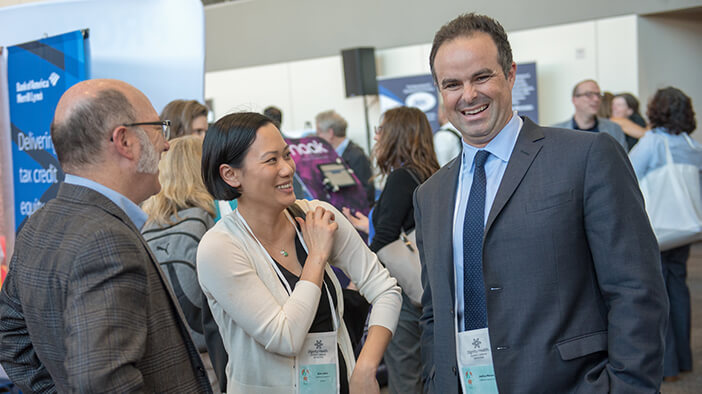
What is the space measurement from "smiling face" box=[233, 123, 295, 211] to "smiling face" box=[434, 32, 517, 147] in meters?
0.53

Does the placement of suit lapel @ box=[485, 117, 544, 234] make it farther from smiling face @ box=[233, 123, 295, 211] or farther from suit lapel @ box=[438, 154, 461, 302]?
smiling face @ box=[233, 123, 295, 211]

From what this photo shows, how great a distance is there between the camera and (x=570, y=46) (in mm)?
9125

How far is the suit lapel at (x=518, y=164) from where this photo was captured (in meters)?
1.51

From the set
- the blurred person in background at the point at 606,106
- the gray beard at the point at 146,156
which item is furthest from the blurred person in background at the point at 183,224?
the blurred person in background at the point at 606,106

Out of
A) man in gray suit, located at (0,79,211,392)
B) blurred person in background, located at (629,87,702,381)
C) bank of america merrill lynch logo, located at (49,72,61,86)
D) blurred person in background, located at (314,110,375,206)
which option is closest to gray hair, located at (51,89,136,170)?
man in gray suit, located at (0,79,211,392)

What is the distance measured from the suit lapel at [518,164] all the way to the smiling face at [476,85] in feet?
0.24

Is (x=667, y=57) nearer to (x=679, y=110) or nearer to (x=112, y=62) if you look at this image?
(x=679, y=110)

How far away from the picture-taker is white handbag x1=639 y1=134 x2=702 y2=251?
155 inches

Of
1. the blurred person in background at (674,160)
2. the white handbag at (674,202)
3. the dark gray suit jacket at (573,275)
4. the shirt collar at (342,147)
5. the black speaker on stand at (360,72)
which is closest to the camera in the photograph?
the dark gray suit jacket at (573,275)

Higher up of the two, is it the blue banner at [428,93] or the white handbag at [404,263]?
the blue banner at [428,93]

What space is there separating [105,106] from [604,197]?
116 cm

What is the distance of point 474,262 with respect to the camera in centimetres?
159

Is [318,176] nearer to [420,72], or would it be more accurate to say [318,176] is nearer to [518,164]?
[518,164]

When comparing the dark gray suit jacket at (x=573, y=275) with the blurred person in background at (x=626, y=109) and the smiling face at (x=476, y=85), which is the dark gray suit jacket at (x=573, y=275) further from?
the blurred person in background at (x=626, y=109)
